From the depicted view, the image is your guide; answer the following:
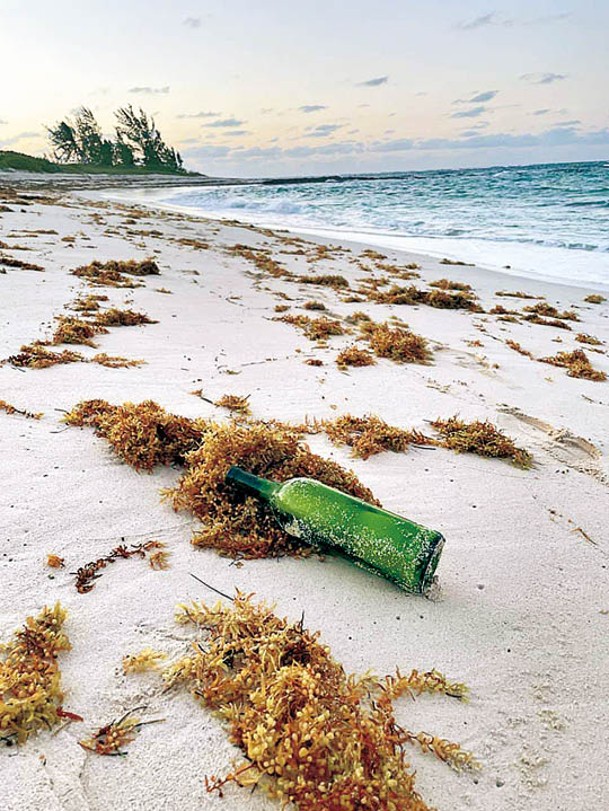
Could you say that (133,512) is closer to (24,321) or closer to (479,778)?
Answer: (479,778)

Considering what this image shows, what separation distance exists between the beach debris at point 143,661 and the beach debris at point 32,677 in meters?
0.16

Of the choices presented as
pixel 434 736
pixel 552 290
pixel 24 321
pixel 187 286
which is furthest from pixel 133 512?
pixel 552 290

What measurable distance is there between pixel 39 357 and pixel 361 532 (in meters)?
2.83

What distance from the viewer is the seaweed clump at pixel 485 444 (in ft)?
9.44

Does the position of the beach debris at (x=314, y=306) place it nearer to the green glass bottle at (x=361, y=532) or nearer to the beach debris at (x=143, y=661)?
the green glass bottle at (x=361, y=532)

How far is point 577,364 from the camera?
4.65m

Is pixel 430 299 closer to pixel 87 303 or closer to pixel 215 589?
pixel 87 303

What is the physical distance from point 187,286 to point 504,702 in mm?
6413

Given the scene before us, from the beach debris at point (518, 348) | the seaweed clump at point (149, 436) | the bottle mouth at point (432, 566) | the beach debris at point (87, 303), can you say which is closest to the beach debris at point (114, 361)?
the seaweed clump at point (149, 436)

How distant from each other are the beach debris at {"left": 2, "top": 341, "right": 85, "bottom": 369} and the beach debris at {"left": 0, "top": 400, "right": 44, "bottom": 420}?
2.32 ft

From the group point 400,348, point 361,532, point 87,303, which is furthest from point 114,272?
point 361,532

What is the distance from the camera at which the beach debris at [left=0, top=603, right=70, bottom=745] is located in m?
1.18

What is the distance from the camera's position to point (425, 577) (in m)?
1.69

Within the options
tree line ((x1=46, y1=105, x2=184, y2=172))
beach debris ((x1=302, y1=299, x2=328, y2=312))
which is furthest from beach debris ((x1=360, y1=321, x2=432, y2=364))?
tree line ((x1=46, y1=105, x2=184, y2=172))
